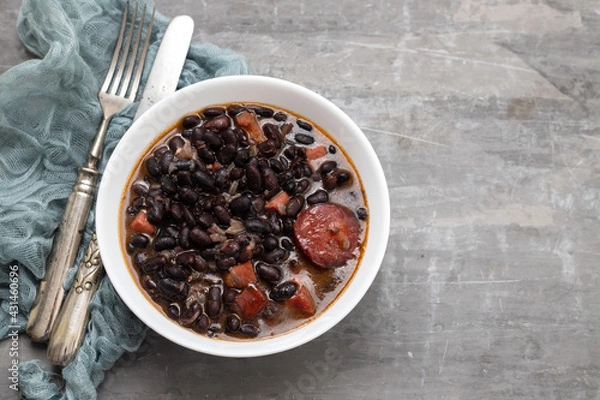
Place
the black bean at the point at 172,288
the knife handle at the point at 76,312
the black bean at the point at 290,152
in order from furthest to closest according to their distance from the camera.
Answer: the knife handle at the point at 76,312
the black bean at the point at 290,152
the black bean at the point at 172,288

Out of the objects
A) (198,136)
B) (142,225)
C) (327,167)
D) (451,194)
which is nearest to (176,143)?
(198,136)

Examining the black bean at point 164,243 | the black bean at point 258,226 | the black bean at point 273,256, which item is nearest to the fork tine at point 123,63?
the black bean at point 164,243

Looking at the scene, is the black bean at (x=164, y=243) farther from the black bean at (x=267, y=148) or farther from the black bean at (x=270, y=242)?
the black bean at (x=267, y=148)

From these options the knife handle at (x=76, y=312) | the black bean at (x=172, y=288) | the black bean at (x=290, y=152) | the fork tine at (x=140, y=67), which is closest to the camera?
the black bean at (x=172, y=288)

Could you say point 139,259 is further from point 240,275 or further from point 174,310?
point 240,275

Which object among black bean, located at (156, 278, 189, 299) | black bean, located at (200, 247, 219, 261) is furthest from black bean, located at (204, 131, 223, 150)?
black bean, located at (156, 278, 189, 299)

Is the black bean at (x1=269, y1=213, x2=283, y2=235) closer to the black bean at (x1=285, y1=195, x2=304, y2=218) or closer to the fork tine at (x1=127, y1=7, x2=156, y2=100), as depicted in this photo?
the black bean at (x1=285, y1=195, x2=304, y2=218)

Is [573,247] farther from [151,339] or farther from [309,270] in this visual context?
[151,339]
